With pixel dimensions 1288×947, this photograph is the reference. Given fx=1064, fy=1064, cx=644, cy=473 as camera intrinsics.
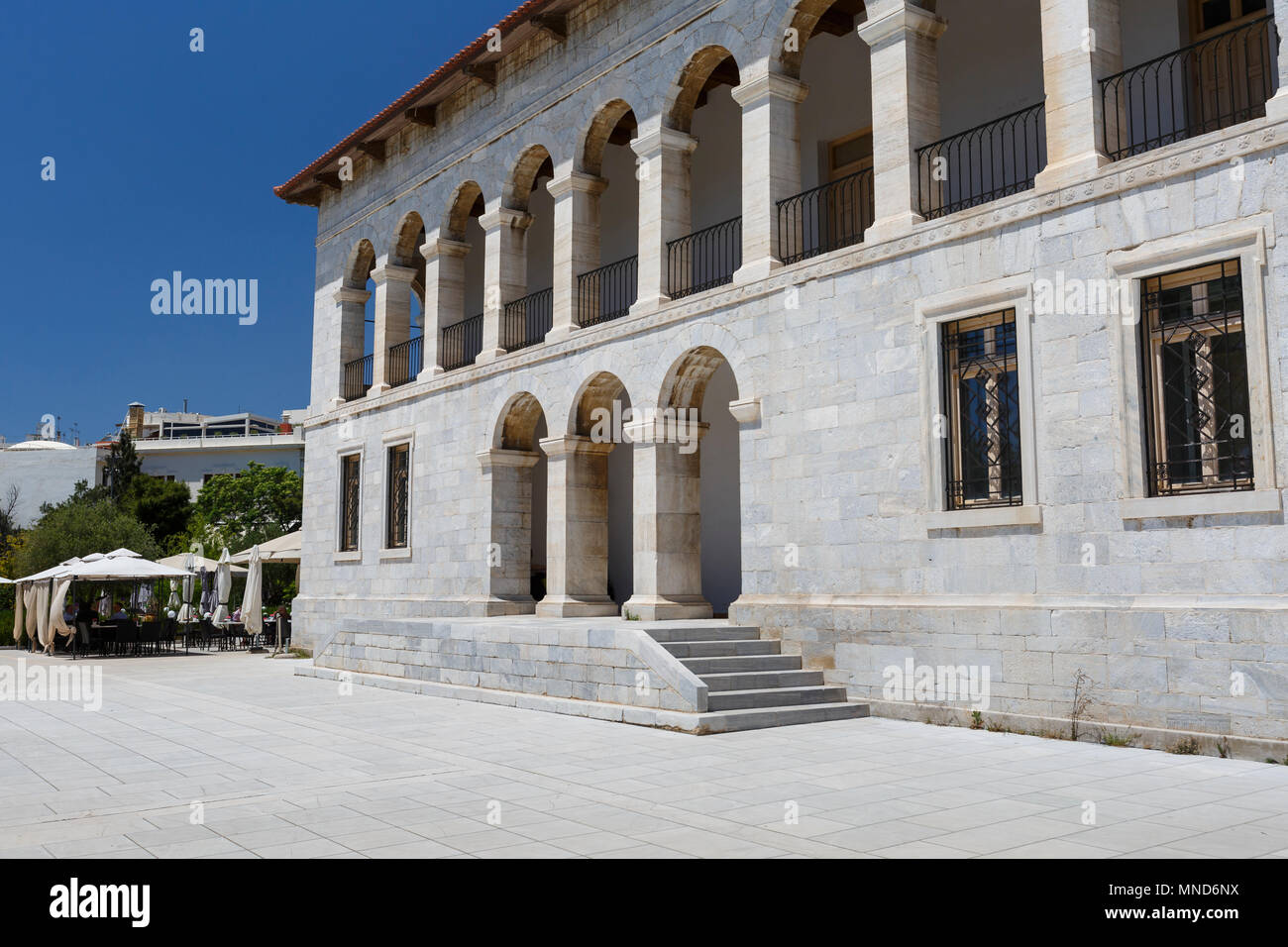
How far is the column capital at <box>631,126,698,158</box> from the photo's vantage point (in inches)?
580

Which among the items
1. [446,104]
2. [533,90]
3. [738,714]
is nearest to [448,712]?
[738,714]

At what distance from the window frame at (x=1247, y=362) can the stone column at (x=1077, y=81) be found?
1.10 metres

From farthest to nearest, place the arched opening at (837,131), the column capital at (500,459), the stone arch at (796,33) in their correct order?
the column capital at (500,459) < the arched opening at (837,131) < the stone arch at (796,33)

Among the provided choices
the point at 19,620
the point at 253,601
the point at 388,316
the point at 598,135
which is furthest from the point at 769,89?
the point at 19,620

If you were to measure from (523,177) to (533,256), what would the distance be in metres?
3.56

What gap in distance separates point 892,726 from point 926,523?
6.81ft

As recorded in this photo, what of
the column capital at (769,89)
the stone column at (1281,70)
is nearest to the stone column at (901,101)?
the column capital at (769,89)

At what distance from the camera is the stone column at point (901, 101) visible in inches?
459

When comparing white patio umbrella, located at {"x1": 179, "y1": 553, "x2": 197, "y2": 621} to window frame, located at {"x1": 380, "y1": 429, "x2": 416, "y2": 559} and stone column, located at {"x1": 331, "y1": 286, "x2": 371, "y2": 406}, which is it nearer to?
stone column, located at {"x1": 331, "y1": 286, "x2": 371, "y2": 406}

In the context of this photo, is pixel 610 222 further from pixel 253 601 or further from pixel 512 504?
pixel 253 601

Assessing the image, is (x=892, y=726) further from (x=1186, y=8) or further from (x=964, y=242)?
(x=1186, y=8)

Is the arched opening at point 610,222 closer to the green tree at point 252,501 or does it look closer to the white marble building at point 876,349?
the white marble building at point 876,349

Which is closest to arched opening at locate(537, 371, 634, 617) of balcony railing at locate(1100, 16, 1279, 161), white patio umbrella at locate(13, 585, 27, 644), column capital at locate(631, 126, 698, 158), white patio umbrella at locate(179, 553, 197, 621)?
column capital at locate(631, 126, 698, 158)
